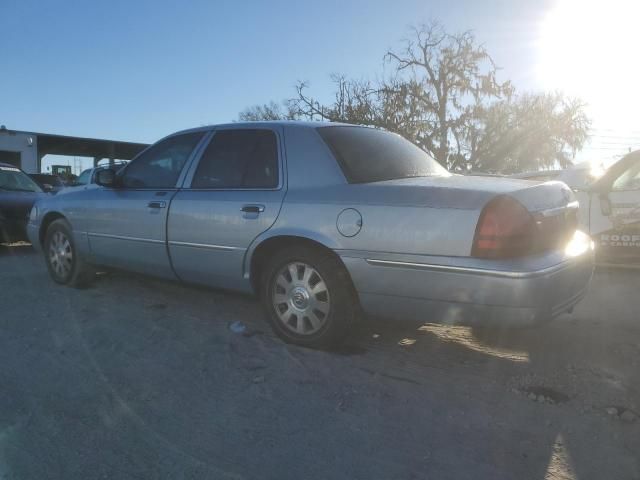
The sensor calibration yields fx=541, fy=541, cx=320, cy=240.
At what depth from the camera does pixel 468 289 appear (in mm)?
3008

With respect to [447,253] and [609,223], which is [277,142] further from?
[609,223]

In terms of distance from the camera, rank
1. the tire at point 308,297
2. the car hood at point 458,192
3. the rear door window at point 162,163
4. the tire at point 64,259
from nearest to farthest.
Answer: the car hood at point 458,192
the tire at point 308,297
the rear door window at point 162,163
the tire at point 64,259

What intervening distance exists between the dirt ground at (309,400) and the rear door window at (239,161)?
1136mm

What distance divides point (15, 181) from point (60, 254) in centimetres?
467

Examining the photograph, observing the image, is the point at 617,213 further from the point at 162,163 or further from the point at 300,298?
the point at 162,163

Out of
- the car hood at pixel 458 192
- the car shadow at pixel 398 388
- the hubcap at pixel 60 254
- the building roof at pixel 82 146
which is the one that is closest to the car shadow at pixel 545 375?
the car shadow at pixel 398 388

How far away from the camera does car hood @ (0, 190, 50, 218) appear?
8469 mm

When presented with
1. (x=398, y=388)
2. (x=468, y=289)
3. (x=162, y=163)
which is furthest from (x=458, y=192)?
(x=162, y=163)

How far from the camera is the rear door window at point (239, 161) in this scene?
4.00 meters

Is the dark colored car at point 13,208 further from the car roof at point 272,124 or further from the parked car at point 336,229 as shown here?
the car roof at point 272,124

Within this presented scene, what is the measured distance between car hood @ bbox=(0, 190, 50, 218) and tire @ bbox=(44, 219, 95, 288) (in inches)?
132

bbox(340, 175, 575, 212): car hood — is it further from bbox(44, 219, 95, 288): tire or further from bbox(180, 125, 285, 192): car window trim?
bbox(44, 219, 95, 288): tire

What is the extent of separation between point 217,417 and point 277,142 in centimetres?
206

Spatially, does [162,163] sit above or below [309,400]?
above
